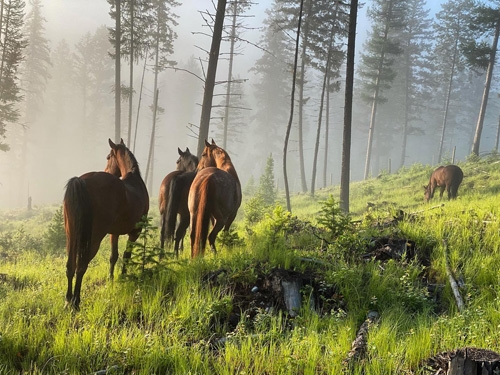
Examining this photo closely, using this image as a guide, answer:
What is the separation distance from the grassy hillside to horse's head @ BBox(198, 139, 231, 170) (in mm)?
2476

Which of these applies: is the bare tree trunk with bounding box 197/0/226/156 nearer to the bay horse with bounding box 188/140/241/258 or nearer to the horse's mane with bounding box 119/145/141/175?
the horse's mane with bounding box 119/145/141/175

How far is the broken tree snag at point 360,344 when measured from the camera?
2716 mm

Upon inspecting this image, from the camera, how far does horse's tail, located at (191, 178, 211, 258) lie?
581cm

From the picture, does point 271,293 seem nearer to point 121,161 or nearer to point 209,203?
point 209,203

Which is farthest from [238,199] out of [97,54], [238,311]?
[97,54]

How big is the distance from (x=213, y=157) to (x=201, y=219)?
2925 mm

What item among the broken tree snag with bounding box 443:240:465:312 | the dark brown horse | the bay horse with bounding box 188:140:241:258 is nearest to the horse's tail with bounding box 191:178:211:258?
the bay horse with bounding box 188:140:241:258

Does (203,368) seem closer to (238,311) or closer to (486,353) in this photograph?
(238,311)

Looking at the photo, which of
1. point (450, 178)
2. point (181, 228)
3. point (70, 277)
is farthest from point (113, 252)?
point (450, 178)

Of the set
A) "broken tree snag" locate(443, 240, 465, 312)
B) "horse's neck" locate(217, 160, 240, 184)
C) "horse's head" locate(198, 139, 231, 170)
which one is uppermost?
"horse's head" locate(198, 139, 231, 170)

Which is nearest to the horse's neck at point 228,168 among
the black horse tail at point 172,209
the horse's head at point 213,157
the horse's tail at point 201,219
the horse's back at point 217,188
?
the horse's head at point 213,157

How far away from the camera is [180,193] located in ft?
23.7

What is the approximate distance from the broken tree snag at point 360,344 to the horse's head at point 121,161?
5046 millimetres

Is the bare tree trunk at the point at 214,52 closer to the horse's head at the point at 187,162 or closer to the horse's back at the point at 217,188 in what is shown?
the horse's head at the point at 187,162
